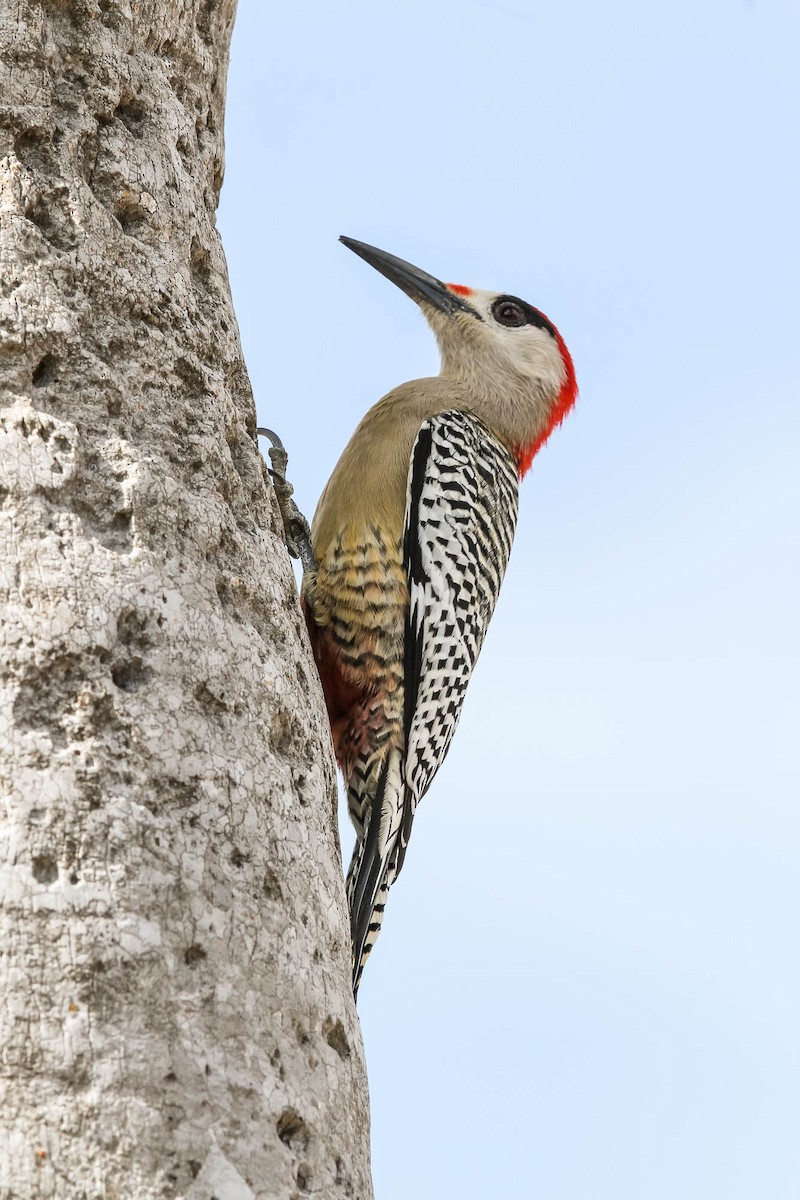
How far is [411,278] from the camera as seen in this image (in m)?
5.89

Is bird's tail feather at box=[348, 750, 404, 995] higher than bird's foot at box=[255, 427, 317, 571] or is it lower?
lower

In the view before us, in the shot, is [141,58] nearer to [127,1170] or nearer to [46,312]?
[46,312]

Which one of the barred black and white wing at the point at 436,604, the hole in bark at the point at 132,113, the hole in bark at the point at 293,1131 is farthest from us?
the barred black and white wing at the point at 436,604

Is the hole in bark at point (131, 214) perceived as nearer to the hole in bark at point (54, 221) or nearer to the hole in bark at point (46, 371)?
the hole in bark at point (54, 221)

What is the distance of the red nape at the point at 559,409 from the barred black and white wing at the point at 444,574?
44 centimetres

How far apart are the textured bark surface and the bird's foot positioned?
932mm

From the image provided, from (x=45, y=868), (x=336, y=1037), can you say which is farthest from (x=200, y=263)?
(x=336, y=1037)

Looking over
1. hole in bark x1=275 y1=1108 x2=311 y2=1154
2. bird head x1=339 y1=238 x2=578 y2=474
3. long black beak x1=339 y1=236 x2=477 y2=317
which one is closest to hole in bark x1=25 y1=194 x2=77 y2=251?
hole in bark x1=275 y1=1108 x2=311 y2=1154

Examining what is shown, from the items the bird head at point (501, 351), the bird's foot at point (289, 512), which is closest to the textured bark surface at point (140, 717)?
the bird's foot at point (289, 512)

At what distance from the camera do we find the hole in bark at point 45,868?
85.8 inches

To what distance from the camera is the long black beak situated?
587cm

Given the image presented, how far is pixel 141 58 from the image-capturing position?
133 inches

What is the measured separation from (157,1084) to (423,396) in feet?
11.1

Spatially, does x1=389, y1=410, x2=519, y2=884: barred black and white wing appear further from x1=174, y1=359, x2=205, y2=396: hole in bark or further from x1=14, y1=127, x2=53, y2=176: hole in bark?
x1=14, y1=127, x2=53, y2=176: hole in bark
